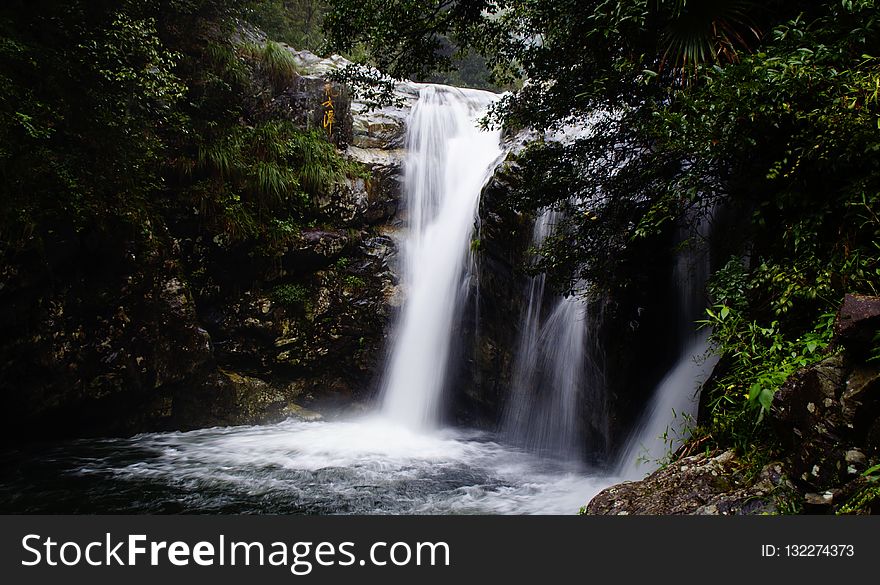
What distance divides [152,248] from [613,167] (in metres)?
6.82

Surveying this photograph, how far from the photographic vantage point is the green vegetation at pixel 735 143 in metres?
3.00

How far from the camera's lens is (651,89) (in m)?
4.43

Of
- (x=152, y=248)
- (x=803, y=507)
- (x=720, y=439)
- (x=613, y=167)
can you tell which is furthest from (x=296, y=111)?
(x=803, y=507)

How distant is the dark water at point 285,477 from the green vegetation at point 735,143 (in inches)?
106

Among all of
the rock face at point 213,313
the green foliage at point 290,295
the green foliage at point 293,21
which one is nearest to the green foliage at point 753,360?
the rock face at point 213,313

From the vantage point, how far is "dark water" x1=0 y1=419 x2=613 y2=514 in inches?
217

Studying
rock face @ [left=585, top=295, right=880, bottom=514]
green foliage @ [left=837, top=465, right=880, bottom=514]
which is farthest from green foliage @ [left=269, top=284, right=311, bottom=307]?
green foliage @ [left=837, top=465, right=880, bottom=514]

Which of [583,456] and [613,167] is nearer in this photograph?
[613,167]

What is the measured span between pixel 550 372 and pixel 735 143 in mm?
4845

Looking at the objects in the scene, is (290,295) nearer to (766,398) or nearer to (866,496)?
(766,398)

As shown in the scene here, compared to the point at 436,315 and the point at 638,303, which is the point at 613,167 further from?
the point at 436,315

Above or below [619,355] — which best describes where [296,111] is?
above

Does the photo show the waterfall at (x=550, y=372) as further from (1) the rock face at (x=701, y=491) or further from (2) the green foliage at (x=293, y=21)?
(2) the green foliage at (x=293, y=21)

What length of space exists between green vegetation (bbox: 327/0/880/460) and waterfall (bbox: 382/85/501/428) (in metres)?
4.66
